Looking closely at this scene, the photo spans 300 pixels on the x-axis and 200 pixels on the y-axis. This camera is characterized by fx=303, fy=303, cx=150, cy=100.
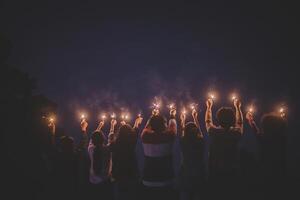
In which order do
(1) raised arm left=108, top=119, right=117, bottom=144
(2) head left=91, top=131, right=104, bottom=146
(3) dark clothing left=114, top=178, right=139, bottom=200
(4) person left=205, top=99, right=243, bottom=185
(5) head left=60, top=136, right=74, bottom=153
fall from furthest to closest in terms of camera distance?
(1) raised arm left=108, top=119, right=117, bottom=144 → (5) head left=60, top=136, right=74, bottom=153 → (2) head left=91, top=131, right=104, bottom=146 → (3) dark clothing left=114, top=178, right=139, bottom=200 → (4) person left=205, top=99, right=243, bottom=185

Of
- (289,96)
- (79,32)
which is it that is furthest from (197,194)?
(79,32)

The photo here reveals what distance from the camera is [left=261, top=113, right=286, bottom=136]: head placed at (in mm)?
5676

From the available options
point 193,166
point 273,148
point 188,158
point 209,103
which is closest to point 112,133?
point 188,158

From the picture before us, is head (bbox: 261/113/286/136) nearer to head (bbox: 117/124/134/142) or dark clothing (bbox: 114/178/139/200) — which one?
head (bbox: 117/124/134/142)

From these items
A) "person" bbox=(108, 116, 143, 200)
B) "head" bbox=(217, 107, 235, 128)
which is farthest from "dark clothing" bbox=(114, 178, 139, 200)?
"head" bbox=(217, 107, 235, 128)

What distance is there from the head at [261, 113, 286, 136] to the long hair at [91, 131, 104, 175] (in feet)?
10.8

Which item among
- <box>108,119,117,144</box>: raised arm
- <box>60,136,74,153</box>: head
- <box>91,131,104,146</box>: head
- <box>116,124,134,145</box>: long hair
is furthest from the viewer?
<box>108,119,117,144</box>: raised arm

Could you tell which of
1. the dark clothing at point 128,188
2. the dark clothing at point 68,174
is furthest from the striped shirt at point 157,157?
the dark clothing at point 68,174

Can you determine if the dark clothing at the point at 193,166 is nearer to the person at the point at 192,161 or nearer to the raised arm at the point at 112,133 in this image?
the person at the point at 192,161

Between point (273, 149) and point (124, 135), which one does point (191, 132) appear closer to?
point (124, 135)

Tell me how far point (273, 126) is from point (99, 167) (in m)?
3.59

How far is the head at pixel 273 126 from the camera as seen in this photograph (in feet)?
18.6

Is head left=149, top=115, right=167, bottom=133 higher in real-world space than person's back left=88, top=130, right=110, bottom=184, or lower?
higher

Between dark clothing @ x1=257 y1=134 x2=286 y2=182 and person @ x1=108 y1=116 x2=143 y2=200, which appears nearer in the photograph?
dark clothing @ x1=257 y1=134 x2=286 y2=182
